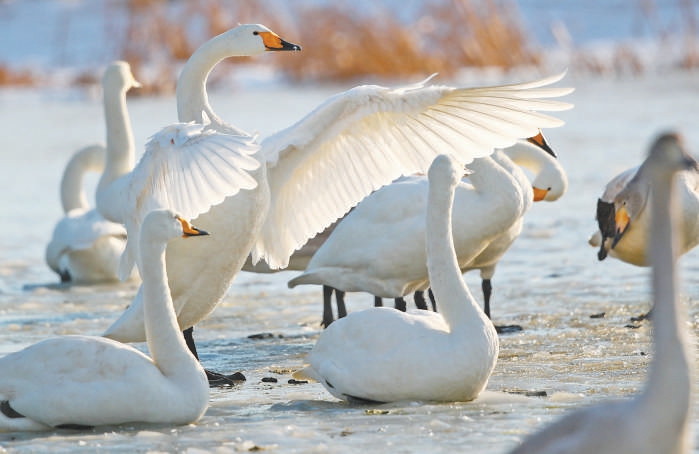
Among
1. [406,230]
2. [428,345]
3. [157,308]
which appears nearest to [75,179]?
[406,230]

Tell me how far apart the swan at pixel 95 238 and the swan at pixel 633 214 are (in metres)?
3.91

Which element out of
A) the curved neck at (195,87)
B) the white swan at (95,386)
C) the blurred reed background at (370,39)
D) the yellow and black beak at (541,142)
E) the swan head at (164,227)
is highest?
the blurred reed background at (370,39)

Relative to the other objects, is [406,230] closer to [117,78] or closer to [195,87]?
[195,87]

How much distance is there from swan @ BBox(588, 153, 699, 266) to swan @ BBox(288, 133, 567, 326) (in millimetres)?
541

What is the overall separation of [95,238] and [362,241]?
11.8 ft

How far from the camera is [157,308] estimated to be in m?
5.24

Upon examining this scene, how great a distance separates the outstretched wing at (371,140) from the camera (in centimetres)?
639

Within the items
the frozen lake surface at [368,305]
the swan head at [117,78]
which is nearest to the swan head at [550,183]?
the frozen lake surface at [368,305]

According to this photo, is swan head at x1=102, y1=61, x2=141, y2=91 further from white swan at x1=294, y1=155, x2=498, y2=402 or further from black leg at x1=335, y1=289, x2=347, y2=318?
white swan at x1=294, y1=155, x2=498, y2=402

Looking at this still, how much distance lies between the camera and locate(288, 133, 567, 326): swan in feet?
22.9

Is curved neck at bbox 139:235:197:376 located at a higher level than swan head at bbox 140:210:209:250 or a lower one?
lower

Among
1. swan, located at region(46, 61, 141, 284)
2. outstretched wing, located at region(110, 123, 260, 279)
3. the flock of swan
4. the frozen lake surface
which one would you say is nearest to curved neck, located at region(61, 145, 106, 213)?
swan, located at region(46, 61, 141, 284)

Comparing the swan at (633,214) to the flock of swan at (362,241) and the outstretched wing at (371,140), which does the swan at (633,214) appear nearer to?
the flock of swan at (362,241)

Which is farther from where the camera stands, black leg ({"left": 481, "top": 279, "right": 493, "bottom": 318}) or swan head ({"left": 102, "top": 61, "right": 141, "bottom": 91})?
swan head ({"left": 102, "top": 61, "right": 141, "bottom": 91})
